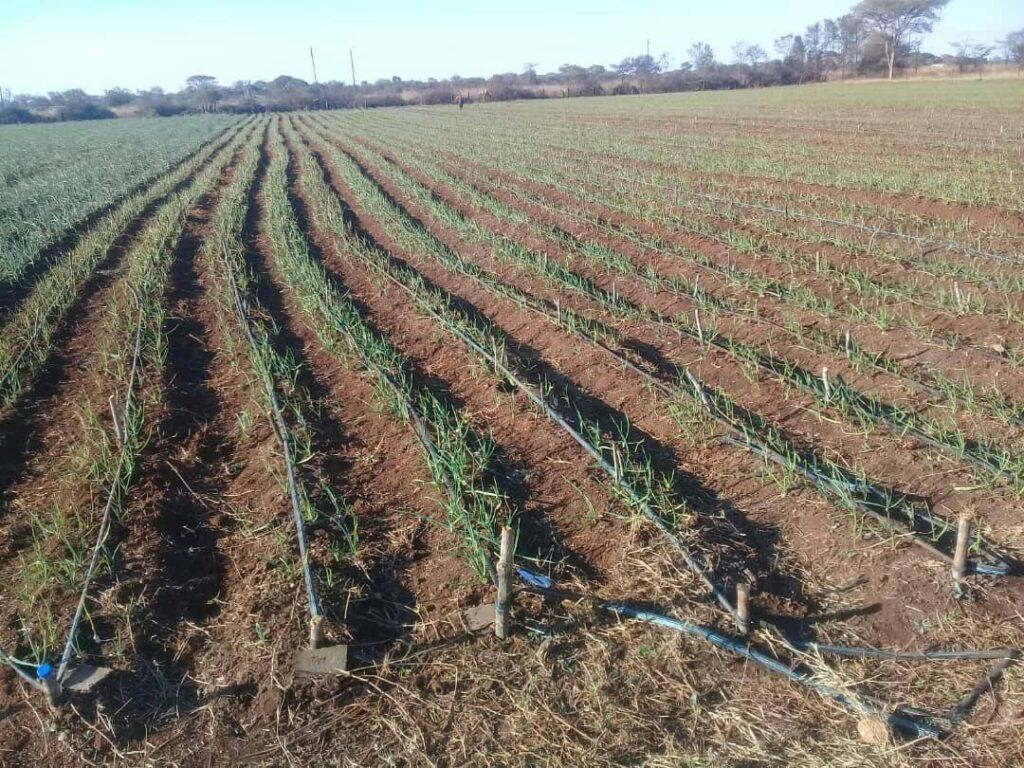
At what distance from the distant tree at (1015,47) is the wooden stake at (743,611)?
2551 inches

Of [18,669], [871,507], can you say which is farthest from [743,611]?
[18,669]

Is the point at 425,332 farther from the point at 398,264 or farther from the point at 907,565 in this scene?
the point at 907,565

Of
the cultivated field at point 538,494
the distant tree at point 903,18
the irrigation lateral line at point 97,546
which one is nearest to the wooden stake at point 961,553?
the cultivated field at point 538,494

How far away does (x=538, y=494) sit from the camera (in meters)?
4.07

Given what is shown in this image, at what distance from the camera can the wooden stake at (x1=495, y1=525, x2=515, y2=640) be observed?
2775 mm

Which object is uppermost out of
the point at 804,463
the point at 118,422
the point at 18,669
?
the point at 118,422

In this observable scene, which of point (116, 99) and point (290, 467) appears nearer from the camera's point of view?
point (290, 467)

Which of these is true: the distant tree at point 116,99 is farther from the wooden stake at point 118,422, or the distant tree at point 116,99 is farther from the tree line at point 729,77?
the wooden stake at point 118,422

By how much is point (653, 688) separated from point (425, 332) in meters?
4.50

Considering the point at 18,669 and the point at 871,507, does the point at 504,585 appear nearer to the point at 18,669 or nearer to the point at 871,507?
the point at 18,669

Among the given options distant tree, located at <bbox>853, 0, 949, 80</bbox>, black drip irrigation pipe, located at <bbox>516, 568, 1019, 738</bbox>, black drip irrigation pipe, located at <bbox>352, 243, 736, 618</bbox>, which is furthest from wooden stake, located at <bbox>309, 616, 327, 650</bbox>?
distant tree, located at <bbox>853, 0, 949, 80</bbox>

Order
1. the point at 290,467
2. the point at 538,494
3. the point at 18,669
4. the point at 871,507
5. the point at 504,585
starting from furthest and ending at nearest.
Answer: the point at 290,467, the point at 538,494, the point at 871,507, the point at 504,585, the point at 18,669

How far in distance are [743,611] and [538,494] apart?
1.43m

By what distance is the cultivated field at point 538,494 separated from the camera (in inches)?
106
